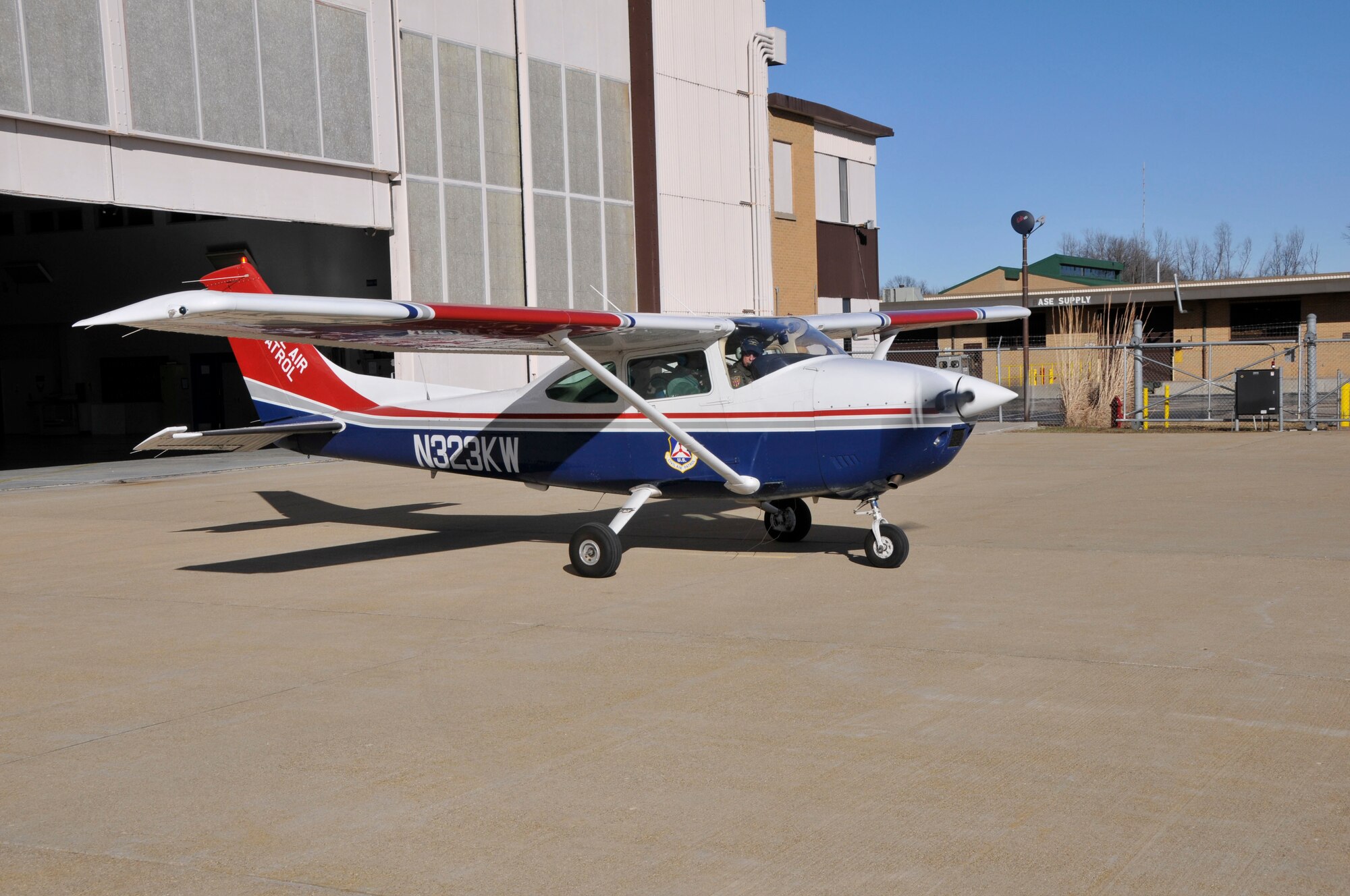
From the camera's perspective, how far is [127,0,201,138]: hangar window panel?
59.4 ft

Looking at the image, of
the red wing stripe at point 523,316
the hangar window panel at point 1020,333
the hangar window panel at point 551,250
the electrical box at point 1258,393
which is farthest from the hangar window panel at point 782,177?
the hangar window panel at point 1020,333

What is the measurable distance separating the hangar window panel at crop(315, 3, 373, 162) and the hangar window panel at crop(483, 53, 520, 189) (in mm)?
2777

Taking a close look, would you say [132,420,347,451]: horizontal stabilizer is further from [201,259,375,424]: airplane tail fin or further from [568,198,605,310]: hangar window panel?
[568,198,605,310]: hangar window panel

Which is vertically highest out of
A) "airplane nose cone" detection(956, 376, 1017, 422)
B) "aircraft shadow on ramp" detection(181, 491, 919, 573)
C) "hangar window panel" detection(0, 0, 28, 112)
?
"hangar window panel" detection(0, 0, 28, 112)

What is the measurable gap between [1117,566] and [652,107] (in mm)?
20052

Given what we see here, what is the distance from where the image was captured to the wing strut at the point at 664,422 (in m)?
9.71

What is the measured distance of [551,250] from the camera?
25172 mm

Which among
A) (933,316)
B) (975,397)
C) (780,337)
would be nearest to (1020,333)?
(933,316)

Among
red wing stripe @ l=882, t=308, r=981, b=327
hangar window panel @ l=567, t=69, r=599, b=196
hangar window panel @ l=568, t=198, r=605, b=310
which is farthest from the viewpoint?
hangar window panel @ l=568, t=198, r=605, b=310

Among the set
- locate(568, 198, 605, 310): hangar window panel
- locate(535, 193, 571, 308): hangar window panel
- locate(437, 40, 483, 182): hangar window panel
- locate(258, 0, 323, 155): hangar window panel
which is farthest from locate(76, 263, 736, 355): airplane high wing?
locate(568, 198, 605, 310): hangar window panel

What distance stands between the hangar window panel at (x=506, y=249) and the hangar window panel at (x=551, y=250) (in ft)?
1.30

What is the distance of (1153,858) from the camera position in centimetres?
383

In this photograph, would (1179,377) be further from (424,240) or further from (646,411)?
(646,411)

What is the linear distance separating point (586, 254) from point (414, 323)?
17.6 m
